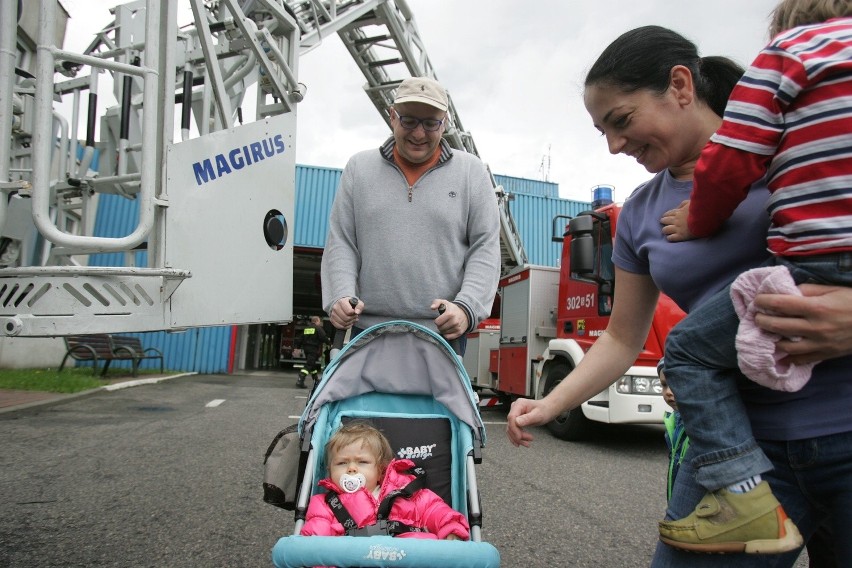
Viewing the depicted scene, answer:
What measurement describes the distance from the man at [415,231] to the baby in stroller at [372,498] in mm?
512

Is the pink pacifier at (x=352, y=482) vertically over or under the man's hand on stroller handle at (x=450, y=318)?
under

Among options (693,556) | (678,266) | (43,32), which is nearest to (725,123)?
(678,266)

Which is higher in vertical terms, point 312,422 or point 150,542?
point 312,422

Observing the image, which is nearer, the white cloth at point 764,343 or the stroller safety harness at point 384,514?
the white cloth at point 764,343

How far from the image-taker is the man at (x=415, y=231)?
2.57 metres

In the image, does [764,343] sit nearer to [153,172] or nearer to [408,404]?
[408,404]

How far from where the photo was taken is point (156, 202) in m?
3.04

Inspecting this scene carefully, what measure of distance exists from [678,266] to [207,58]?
3.21 m

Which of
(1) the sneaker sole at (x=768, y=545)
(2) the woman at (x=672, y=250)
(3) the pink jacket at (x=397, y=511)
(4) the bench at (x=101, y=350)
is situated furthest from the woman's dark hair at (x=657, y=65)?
(4) the bench at (x=101, y=350)

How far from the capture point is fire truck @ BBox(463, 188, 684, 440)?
244 inches

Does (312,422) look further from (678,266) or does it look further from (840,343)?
(840,343)

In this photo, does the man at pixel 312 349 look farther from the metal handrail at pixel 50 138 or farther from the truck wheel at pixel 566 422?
the metal handrail at pixel 50 138

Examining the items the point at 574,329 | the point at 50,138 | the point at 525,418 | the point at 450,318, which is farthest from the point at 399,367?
the point at 574,329

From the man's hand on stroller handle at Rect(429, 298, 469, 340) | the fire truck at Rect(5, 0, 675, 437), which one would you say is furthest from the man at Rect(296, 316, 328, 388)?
the man's hand on stroller handle at Rect(429, 298, 469, 340)
